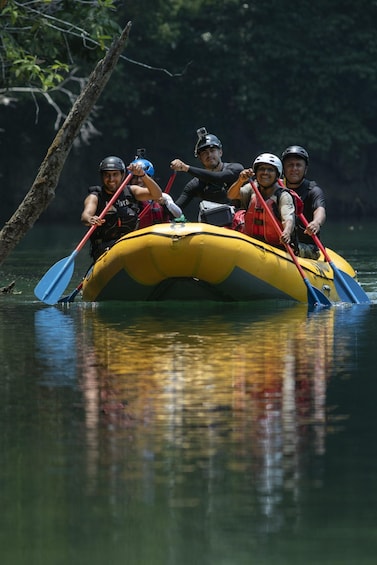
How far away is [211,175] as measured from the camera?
15.1 metres

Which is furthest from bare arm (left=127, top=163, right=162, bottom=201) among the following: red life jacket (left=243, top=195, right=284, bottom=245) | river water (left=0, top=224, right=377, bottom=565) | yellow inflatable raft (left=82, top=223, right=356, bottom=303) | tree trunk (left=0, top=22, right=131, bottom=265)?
river water (left=0, top=224, right=377, bottom=565)

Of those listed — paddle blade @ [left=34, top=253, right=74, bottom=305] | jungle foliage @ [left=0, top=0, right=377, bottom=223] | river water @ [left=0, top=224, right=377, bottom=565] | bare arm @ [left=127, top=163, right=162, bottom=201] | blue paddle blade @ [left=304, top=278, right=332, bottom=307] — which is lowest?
river water @ [left=0, top=224, right=377, bottom=565]

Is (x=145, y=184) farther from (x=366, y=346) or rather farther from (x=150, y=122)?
(x=150, y=122)

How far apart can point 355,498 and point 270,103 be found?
35.8 meters

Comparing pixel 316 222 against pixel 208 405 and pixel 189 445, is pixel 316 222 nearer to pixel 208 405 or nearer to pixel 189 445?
pixel 208 405

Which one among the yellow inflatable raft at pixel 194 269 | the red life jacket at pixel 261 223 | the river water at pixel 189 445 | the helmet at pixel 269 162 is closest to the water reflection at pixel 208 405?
the river water at pixel 189 445

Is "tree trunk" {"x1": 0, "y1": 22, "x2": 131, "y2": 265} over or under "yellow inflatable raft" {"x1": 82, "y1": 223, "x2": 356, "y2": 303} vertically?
over

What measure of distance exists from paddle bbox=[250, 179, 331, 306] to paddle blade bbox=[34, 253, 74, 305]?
1.88 metres

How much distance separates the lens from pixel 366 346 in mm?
11523

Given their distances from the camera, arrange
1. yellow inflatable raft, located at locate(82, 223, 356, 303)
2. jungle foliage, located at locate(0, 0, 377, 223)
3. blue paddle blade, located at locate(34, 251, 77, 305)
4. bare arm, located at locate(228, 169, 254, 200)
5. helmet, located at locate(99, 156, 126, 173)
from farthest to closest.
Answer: jungle foliage, located at locate(0, 0, 377, 223), blue paddle blade, located at locate(34, 251, 77, 305), helmet, located at locate(99, 156, 126, 173), bare arm, located at locate(228, 169, 254, 200), yellow inflatable raft, located at locate(82, 223, 356, 303)

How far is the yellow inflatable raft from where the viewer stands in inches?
552

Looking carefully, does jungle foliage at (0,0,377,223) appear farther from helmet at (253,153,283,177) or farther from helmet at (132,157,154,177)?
helmet at (253,153,283,177)

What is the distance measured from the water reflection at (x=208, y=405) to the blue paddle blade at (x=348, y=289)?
1.44 m

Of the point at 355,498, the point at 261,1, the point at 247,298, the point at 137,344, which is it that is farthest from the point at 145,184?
the point at 261,1
